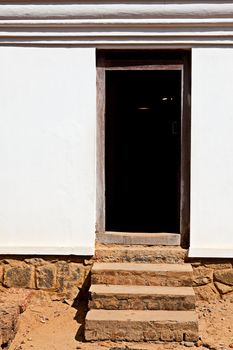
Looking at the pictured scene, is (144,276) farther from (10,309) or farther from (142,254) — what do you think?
(10,309)

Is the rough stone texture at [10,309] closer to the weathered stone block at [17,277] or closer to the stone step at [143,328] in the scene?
the weathered stone block at [17,277]

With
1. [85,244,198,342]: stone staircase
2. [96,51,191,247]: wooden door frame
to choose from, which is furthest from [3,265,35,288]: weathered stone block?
[96,51,191,247]: wooden door frame

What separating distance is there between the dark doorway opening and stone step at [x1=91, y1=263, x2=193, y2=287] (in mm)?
3561

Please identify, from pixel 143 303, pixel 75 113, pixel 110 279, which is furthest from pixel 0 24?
pixel 143 303

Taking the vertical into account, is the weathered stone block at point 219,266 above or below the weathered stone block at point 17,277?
above

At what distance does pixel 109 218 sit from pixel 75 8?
382 cm

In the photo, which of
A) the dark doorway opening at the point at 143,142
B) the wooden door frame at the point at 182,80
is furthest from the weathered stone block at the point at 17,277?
the dark doorway opening at the point at 143,142

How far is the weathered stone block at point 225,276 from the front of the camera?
5.52 meters

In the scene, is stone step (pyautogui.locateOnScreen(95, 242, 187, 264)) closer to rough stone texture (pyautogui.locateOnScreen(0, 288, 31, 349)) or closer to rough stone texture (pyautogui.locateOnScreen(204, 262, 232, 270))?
rough stone texture (pyautogui.locateOnScreen(204, 262, 232, 270))

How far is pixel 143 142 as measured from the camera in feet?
38.1

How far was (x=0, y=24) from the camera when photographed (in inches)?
218

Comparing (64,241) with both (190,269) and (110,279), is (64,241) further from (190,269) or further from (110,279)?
(190,269)

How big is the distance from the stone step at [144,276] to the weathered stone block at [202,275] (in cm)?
22

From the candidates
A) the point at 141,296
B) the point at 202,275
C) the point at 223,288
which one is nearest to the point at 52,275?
the point at 141,296
